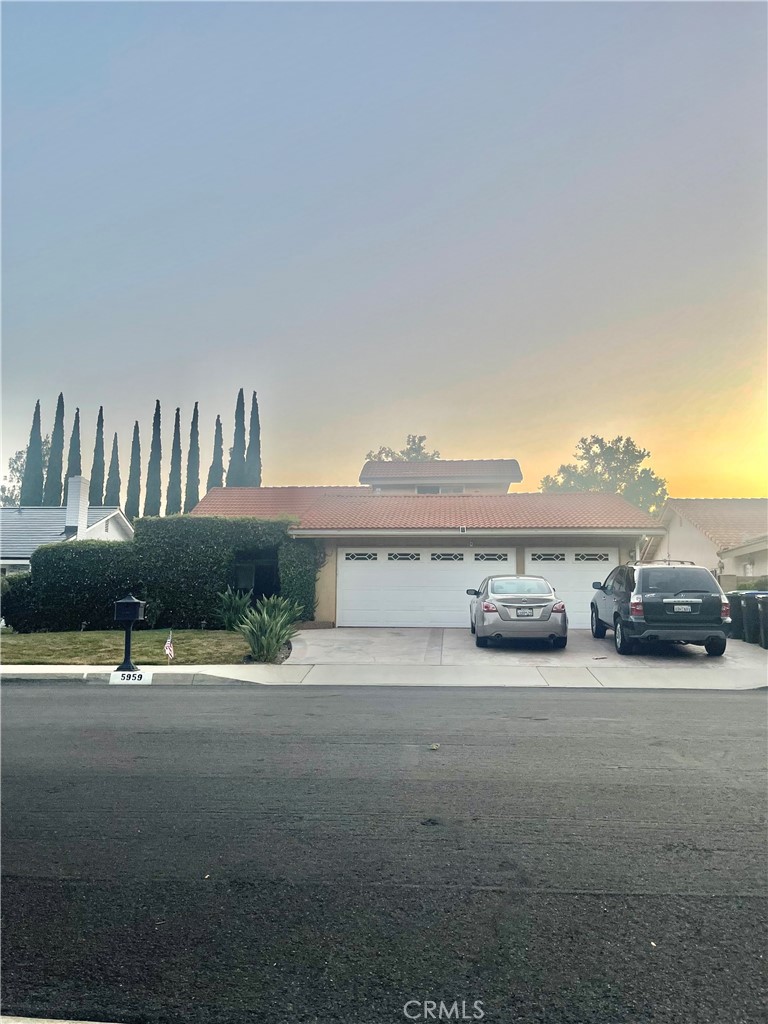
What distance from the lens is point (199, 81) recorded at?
1378cm

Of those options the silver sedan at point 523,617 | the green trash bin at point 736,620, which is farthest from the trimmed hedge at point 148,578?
the green trash bin at point 736,620

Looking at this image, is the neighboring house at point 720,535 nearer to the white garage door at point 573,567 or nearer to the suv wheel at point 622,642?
the white garage door at point 573,567

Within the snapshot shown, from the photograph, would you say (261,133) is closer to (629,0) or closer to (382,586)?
(629,0)

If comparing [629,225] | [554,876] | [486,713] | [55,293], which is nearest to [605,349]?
[629,225]

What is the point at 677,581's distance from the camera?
14.2 meters

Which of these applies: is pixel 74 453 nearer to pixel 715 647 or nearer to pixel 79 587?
pixel 79 587

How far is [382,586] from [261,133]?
1293 centimetres

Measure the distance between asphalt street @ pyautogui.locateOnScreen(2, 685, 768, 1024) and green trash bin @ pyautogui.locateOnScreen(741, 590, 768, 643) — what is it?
10.0m

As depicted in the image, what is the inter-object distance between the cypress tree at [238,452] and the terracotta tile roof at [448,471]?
23.5 metres

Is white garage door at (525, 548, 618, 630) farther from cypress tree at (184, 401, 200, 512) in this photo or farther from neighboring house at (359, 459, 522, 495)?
cypress tree at (184, 401, 200, 512)

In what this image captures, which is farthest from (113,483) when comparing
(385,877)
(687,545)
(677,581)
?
(385,877)

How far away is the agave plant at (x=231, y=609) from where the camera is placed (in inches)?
738

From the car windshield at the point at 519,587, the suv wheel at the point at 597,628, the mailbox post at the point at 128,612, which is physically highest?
the car windshield at the point at 519,587

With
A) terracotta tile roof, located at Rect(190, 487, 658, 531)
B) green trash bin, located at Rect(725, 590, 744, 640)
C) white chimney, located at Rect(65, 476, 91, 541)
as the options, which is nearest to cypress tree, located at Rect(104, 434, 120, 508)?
white chimney, located at Rect(65, 476, 91, 541)
